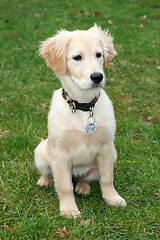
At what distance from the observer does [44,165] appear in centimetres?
315

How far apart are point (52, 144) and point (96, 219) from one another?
732 mm

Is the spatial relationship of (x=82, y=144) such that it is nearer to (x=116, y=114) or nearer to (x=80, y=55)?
(x=80, y=55)

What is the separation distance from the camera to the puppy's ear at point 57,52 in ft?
8.82

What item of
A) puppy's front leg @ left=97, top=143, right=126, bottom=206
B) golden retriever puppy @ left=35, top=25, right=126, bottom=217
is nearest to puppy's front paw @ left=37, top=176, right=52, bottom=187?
golden retriever puppy @ left=35, top=25, right=126, bottom=217

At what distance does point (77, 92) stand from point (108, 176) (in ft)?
2.64

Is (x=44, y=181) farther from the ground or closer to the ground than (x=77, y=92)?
closer to the ground

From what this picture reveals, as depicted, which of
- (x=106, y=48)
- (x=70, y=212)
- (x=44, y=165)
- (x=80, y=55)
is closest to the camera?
(x=80, y=55)

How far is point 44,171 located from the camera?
3.17m

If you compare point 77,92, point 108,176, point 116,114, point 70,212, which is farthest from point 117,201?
point 116,114

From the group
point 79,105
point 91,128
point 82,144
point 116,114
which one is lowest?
point 116,114

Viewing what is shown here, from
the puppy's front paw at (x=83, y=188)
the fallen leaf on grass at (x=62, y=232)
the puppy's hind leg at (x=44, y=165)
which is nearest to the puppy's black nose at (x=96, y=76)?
the puppy's hind leg at (x=44, y=165)

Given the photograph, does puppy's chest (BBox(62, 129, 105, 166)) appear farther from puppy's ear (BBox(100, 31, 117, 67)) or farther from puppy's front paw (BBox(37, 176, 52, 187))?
puppy's ear (BBox(100, 31, 117, 67))

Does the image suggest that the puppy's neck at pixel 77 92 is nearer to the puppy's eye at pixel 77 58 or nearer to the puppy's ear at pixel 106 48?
the puppy's eye at pixel 77 58

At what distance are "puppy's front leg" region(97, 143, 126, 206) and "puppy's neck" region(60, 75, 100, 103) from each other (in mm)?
454
